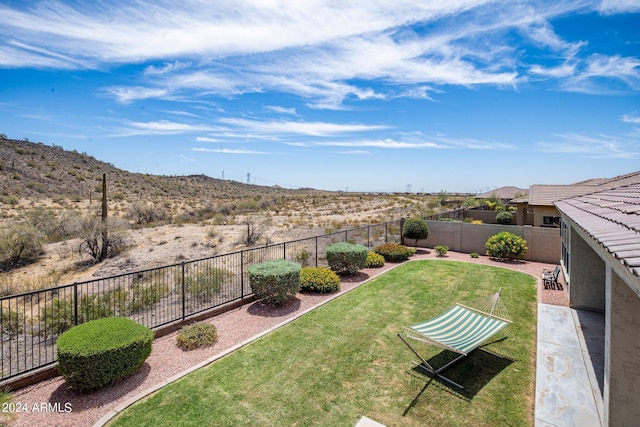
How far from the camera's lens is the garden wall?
52.8ft

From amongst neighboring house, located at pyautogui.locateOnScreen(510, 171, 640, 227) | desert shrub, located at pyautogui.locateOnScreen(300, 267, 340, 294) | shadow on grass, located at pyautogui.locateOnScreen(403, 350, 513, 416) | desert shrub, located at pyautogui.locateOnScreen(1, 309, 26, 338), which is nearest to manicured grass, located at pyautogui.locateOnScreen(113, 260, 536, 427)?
shadow on grass, located at pyautogui.locateOnScreen(403, 350, 513, 416)

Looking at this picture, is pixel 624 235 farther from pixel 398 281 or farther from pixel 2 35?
pixel 2 35

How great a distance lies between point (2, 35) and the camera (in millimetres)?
12367

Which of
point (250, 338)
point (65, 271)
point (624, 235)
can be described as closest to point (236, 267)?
point (250, 338)

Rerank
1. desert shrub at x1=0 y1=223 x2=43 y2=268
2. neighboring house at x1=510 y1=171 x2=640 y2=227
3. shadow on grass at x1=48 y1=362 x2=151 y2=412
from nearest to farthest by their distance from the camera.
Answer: shadow on grass at x1=48 y1=362 x2=151 y2=412 < desert shrub at x1=0 y1=223 x2=43 y2=268 < neighboring house at x1=510 y1=171 x2=640 y2=227

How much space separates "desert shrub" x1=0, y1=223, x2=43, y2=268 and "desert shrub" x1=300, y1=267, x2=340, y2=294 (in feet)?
50.0

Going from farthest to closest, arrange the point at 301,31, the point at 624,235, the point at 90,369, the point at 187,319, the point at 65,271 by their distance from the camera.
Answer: the point at 65,271, the point at 301,31, the point at 187,319, the point at 90,369, the point at 624,235

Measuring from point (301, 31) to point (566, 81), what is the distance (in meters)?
13.3

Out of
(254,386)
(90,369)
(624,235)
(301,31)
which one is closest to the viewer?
(624,235)

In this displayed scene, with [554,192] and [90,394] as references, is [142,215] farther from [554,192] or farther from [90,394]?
[554,192]

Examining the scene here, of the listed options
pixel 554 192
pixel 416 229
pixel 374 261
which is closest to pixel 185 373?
pixel 374 261

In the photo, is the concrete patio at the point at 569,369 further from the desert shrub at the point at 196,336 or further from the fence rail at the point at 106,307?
the fence rail at the point at 106,307

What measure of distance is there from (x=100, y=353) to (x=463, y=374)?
252 inches

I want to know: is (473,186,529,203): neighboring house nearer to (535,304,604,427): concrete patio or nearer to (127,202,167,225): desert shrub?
(535,304,604,427): concrete patio
